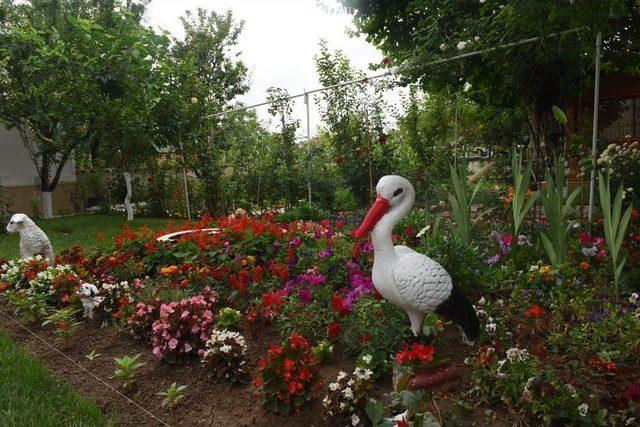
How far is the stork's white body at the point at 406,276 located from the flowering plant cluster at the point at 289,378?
478mm

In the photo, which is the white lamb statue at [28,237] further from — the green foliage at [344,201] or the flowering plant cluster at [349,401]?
the green foliage at [344,201]

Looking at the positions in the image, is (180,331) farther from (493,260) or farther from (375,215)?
(493,260)

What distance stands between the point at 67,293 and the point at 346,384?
2.80m

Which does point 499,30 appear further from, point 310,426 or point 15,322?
point 15,322

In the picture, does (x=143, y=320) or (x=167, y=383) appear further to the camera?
(x=143, y=320)

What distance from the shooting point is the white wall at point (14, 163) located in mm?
11219

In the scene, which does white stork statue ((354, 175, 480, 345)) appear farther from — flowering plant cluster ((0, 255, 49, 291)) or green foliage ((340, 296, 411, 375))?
flowering plant cluster ((0, 255, 49, 291))

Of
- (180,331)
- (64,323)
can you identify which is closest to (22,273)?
(64,323)

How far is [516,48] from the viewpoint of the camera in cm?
472

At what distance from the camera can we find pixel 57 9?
10.8 m

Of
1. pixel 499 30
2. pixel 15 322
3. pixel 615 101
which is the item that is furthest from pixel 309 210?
pixel 615 101

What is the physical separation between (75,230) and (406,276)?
799 centimetres

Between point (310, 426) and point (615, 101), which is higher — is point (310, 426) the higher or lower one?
the lower one

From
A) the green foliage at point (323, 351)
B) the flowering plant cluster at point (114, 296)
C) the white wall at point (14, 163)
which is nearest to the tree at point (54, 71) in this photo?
the white wall at point (14, 163)
